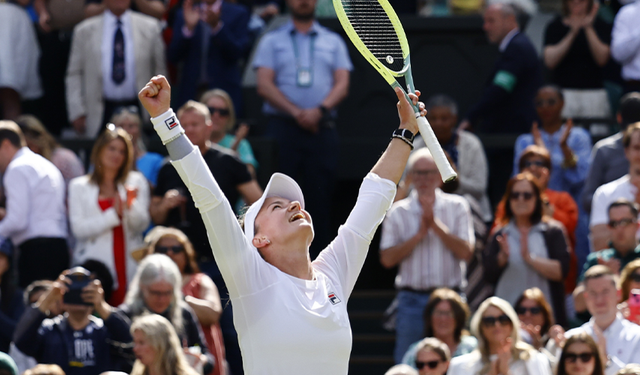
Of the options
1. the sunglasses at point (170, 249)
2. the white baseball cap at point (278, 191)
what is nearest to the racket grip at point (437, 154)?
the white baseball cap at point (278, 191)

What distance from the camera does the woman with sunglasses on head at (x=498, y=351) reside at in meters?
6.49

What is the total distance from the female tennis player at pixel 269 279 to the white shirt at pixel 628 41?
6.55m

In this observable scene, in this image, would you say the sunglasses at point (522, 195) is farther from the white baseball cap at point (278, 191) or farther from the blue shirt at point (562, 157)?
the white baseball cap at point (278, 191)

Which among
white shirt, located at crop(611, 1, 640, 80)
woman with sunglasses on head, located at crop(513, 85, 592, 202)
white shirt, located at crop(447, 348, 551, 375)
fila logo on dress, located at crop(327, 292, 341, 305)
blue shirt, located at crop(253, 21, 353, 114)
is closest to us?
fila logo on dress, located at crop(327, 292, 341, 305)

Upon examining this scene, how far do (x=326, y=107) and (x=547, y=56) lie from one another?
2333mm

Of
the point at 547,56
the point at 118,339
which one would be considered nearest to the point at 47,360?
the point at 118,339

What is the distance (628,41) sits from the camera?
9.80 meters

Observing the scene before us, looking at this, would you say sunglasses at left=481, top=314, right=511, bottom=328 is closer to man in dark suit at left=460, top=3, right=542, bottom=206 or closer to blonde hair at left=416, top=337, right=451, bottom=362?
blonde hair at left=416, top=337, right=451, bottom=362

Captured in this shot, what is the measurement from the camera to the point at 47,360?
6.77 meters

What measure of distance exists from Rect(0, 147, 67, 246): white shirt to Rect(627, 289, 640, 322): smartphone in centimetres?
420

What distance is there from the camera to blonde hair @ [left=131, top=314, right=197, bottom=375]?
20.9 ft

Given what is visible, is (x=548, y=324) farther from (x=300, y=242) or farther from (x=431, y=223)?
(x=300, y=242)

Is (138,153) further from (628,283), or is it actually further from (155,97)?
(155,97)

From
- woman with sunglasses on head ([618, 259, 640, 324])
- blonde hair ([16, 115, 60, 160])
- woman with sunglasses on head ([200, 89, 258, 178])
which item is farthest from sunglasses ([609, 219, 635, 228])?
blonde hair ([16, 115, 60, 160])
